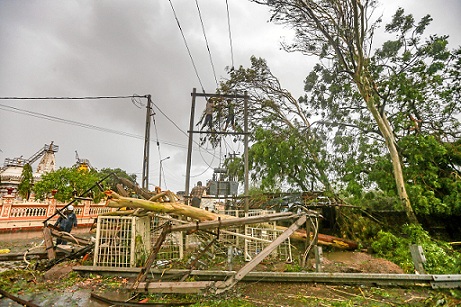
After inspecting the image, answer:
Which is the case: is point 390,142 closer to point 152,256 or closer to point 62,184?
point 152,256

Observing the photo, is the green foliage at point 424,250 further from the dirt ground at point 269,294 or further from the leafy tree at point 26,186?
the leafy tree at point 26,186

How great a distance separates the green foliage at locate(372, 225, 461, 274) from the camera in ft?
20.1

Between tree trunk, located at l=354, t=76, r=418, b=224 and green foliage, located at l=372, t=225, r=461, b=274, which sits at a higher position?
tree trunk, located at l=354, t=76, r=418, b=224

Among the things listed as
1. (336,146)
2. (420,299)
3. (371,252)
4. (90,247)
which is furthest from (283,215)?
(336,146)

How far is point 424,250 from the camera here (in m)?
7.06

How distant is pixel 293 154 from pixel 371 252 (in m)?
6.02

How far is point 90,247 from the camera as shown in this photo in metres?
6.18

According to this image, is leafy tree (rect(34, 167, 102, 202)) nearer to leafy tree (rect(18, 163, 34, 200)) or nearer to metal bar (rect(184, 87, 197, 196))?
leafy tree (rect(18, 163, 34, 200))

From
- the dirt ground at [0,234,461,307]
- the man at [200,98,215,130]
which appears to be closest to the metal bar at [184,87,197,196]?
the man at [200,98,215,130]

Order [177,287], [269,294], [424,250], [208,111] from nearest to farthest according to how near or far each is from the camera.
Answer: [177,287] → [269,294] → [424,250] → [208,111]

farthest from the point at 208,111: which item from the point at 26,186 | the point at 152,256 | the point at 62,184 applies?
the point at 26,186

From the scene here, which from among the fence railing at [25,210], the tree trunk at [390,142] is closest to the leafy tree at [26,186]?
the fence railing at [25,210]

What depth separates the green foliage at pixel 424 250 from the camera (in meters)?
6.12

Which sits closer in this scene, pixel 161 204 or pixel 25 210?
pixel 161 204
